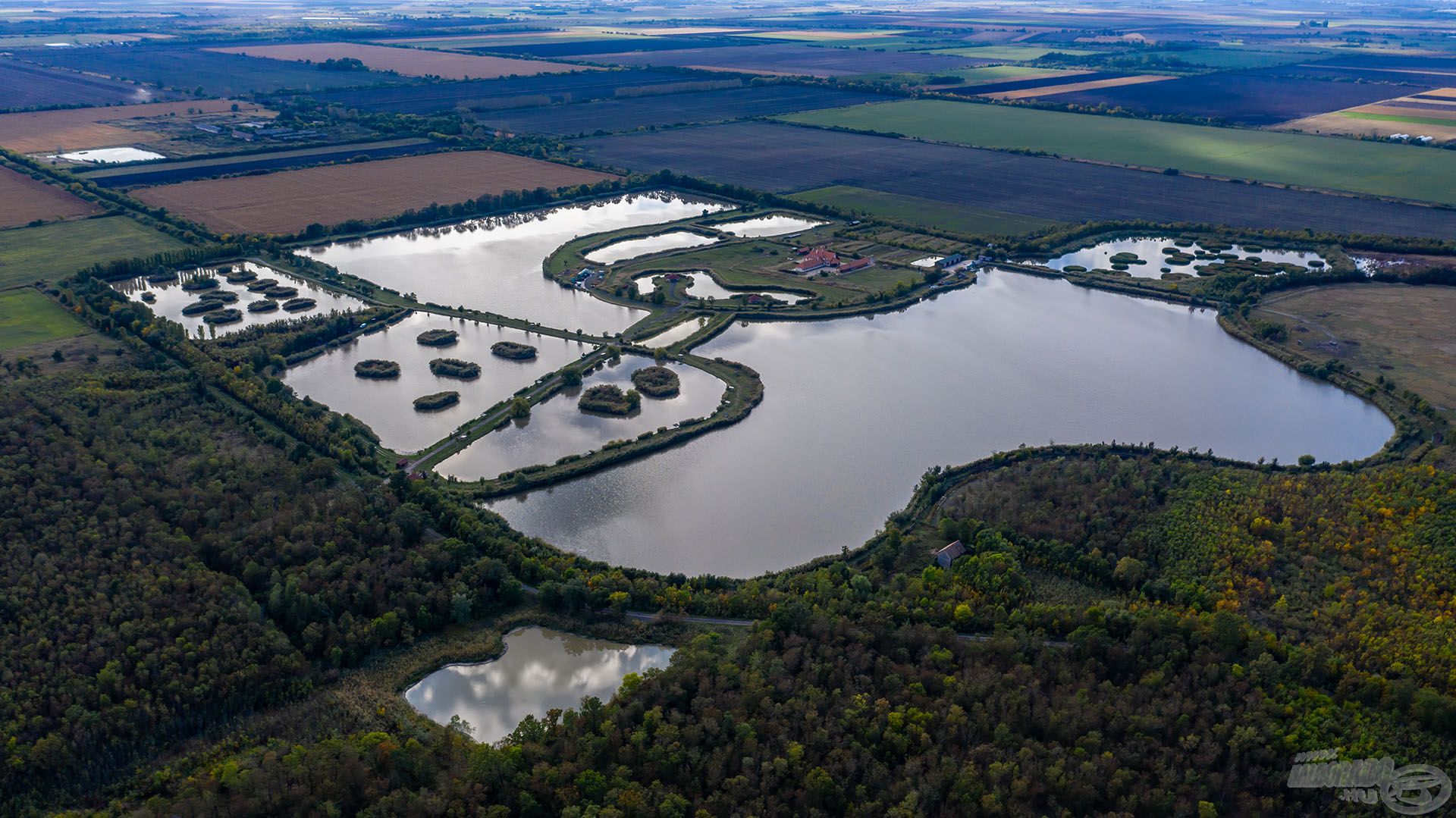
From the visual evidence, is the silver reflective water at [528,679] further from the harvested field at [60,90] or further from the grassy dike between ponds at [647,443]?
the harvested field at [60,90]

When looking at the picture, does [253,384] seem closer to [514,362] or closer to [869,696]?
[514,362]

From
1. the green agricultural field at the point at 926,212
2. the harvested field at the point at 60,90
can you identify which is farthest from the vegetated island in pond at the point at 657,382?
the harvested field at the point at 60,90

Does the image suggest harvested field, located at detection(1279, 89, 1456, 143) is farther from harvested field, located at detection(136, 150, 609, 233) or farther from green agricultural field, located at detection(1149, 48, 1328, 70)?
harvested field, located at detection(136, 150, 609, 233)

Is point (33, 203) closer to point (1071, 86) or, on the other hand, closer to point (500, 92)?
point (500, 92)

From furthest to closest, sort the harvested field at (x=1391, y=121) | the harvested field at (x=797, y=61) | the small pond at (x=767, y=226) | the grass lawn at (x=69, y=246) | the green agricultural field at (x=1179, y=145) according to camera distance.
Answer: the harvested field at (x=797, y=61), the harvested field at (x=1391, y=121), the green agricultural field at (x=1179, y=145), the small pond at (x=767, y=226), the grass lawn at (x=69, y=246)

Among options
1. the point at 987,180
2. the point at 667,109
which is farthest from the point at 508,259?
the point at 667,109
